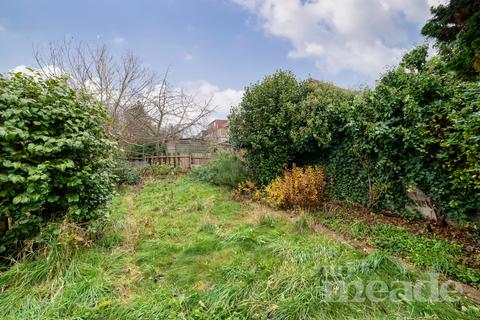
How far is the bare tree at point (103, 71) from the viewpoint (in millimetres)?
11078

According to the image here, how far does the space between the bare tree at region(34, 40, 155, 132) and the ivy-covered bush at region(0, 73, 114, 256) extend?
885 centimetres

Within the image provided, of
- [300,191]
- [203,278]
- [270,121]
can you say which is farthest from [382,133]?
[203,278]

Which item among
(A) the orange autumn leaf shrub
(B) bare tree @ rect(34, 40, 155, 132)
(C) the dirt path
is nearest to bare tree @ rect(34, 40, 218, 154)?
(B) bare tree @ rect(34, 40, 155, 132)

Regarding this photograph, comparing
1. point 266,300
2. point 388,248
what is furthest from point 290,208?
point 266,300

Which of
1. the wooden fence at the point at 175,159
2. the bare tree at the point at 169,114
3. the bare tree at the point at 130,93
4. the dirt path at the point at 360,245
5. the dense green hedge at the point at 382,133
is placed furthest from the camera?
the bare tree at the point at 169,114

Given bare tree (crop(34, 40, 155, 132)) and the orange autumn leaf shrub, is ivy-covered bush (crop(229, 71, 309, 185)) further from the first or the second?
bare tree (crop(34, 40, 155, 132))

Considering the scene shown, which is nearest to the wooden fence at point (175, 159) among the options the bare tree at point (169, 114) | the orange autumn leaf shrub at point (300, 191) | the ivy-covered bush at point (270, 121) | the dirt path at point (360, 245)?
the bare tree at point (169, 114)

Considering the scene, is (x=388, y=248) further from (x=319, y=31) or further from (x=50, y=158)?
(x=319, y=31)

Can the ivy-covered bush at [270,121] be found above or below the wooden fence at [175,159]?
above

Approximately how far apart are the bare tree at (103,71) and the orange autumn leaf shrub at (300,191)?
9354mm

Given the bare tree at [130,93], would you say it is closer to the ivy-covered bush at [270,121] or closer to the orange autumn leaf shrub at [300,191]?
the ivy-covered bush at [270,121]

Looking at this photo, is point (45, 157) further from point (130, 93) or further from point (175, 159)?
point (130, 93)

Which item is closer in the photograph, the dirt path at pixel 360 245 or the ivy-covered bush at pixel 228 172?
the dirt path at pixel 360 245

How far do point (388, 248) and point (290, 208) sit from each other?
7.68 feet
